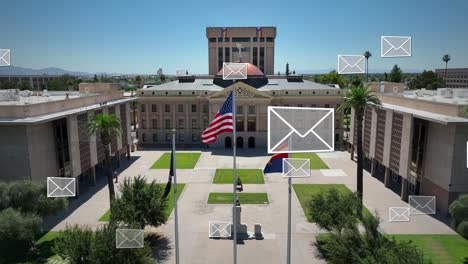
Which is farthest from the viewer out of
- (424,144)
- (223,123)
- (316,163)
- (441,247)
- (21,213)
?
(316,163)

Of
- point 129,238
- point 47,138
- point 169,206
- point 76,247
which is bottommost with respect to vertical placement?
point 169,206

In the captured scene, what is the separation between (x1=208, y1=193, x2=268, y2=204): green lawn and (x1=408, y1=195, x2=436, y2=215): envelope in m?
16.1

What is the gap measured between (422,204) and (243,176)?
23.4 m

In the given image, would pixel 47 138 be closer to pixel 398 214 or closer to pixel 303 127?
pixel 303 127

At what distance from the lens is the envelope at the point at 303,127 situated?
17.2m

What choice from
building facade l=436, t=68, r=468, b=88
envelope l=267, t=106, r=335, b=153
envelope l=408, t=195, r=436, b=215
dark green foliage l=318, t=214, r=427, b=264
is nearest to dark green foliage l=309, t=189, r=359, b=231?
dark green foliage l=318, t=214, r=427, b=264

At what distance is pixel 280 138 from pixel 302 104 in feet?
182

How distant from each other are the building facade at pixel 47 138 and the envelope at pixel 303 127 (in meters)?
24.5

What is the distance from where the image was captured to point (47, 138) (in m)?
35.6

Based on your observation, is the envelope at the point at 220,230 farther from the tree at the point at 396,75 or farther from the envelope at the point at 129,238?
the tree at the point at 396,75

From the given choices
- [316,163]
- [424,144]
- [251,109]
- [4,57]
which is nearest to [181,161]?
[251,109]

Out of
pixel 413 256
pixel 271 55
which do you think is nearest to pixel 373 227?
pixel 413 256

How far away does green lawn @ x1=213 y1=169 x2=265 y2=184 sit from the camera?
4856 centimetres

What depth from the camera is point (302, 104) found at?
7250 cm
